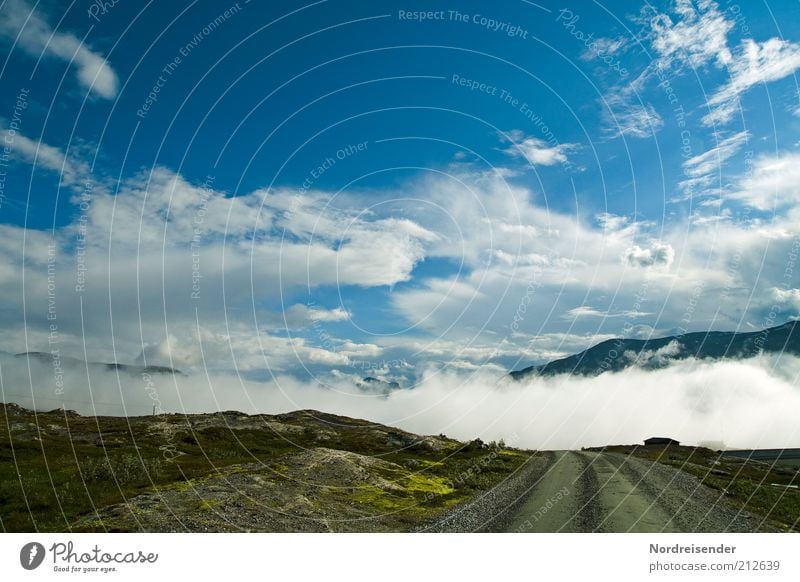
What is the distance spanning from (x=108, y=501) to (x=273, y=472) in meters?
12.6

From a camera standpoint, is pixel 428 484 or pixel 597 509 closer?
pixel 597 509

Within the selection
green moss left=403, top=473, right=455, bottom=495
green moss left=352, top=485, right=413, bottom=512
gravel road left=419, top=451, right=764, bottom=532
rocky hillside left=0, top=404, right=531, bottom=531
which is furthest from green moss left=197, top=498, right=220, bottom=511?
green moss left=403, top=473, right=455, bottom=495

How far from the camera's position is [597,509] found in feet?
103

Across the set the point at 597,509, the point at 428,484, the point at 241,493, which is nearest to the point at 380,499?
the point at 428,484

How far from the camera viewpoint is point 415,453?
84.8 metres

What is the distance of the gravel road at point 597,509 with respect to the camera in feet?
91.2
